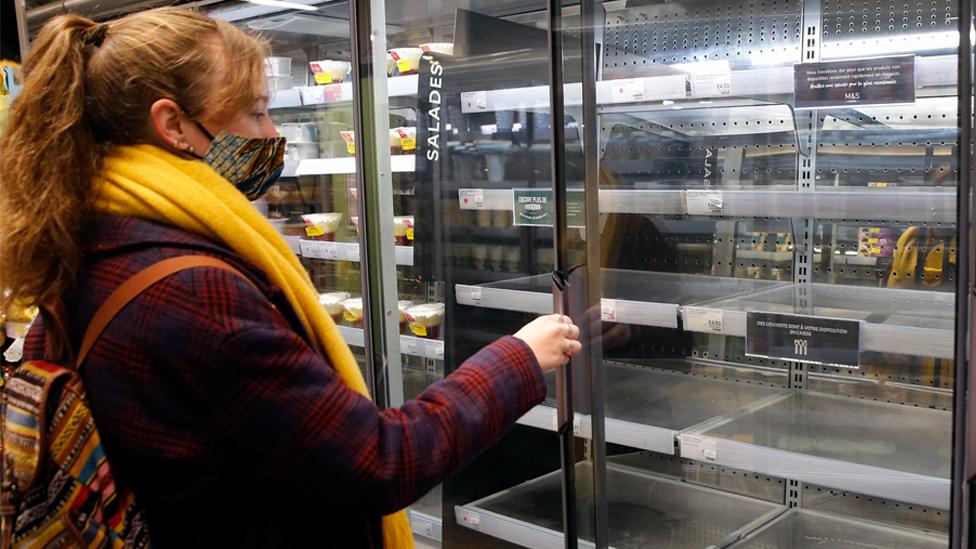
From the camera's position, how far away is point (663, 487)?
247cm

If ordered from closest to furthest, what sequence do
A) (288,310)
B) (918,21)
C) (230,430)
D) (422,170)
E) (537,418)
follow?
1. (230,430)
2. (288,310)
3. (918,21)
4. (537,418)
5. (422,170)

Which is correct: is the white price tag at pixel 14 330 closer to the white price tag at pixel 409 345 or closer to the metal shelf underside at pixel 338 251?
the metal shelf underside at pixel 338 251

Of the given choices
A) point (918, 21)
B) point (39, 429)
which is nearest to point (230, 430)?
point (39, 429)

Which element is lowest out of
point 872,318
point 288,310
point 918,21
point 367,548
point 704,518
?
point 704,518

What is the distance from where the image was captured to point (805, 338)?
172 centimetres

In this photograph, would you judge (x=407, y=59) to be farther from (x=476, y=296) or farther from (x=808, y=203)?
(x=808, y=203)

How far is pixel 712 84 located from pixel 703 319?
509 millimetres

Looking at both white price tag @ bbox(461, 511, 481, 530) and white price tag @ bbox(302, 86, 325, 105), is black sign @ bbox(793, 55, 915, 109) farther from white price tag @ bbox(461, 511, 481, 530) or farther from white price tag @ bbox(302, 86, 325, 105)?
white price tag @ bbox(302, 86, 325, 105)

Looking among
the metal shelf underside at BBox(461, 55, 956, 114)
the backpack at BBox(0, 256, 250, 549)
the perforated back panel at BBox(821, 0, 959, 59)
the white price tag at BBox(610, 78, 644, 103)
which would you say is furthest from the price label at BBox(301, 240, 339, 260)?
the backpack at BBox(0, 256, 250, 549)

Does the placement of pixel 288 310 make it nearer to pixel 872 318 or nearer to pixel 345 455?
pixel 345 455

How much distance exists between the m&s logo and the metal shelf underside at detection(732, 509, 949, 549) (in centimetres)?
64

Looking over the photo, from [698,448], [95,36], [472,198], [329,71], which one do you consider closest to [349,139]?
[329,71]

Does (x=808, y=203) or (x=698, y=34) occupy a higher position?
(x=698, y=34)

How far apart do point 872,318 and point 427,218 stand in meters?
1.29
